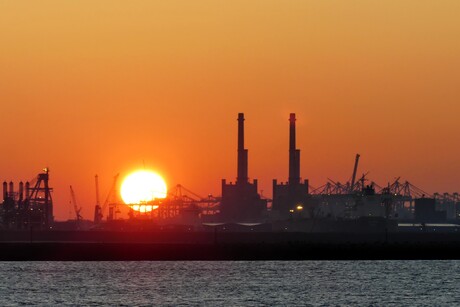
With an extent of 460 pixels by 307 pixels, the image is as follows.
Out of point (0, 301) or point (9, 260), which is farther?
point (9, 260)

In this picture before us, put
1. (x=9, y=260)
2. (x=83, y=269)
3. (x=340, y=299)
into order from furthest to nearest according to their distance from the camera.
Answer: (x=9, y=260), (x=83, y=269), (x=340, y=299)

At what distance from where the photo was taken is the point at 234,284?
116 meters

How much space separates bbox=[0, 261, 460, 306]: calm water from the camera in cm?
10112

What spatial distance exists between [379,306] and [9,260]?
72.3 m

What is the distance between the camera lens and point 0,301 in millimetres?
99250

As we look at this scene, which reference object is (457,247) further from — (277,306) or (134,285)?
(277,306)

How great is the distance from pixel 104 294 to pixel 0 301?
10.6 m

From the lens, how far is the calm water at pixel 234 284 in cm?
10112

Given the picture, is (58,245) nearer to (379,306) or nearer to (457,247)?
(457,247)

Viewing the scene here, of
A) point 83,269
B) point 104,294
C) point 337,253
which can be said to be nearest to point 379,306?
point 104,294

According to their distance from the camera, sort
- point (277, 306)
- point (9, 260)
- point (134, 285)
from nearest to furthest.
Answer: point (277, 306)
point (134, 285)
point (9, 260)

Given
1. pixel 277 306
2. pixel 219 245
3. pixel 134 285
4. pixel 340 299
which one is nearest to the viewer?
pixel 277 306

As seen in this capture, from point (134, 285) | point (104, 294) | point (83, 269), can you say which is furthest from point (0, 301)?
point (83, 269)

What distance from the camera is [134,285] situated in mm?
117000
